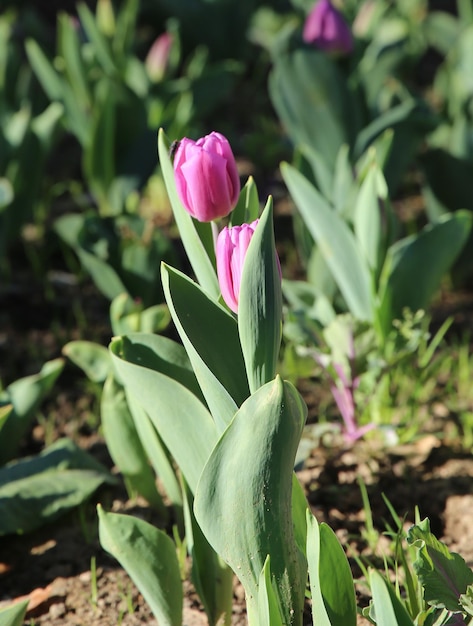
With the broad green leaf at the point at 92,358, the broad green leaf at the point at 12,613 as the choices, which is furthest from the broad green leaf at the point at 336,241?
the broad green leaf at the point at 12,613

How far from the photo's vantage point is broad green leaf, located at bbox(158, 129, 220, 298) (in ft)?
4.33

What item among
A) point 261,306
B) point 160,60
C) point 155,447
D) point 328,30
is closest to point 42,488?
point 155,447

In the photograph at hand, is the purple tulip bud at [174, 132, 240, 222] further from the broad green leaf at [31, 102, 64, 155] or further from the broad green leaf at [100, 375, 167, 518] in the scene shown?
the broad green leaf at [31, 102, 64, 155]

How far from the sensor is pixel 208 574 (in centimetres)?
146

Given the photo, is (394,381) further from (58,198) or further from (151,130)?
(58,198)

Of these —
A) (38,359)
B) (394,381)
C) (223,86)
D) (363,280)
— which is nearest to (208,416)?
(363,280)

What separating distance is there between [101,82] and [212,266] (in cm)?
152

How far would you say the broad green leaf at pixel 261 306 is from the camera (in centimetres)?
111

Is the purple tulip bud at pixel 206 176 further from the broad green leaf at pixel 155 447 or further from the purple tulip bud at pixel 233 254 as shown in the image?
the broad green leaf at pixel 155 447

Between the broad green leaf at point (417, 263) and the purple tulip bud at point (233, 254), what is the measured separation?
2.69 feet

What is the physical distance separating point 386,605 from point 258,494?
202 mm

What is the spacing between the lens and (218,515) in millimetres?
1193

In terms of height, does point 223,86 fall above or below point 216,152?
above

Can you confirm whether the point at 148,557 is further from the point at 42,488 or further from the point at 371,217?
the point at 371,217
